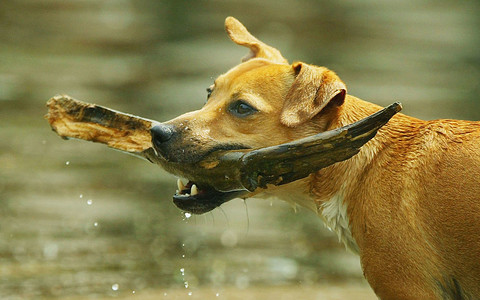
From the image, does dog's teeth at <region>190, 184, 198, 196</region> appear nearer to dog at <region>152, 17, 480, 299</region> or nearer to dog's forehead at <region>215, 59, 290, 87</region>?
dog at <region>152, 17, 480, 299</region>

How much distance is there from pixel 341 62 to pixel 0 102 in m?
4.64

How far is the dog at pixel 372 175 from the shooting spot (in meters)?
3.86

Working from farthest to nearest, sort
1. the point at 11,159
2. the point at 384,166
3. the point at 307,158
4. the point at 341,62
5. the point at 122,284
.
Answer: the point at 341,62 → the point at 11,159 → the point at 122,284 → the point at 384,166 → the point at 307,158

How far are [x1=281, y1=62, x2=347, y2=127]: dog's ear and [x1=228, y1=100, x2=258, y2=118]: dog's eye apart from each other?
0.74ft

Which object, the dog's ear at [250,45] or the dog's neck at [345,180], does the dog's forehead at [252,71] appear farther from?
the dog's neck at [345,180]

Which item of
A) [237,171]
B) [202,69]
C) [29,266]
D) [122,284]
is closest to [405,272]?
[237,171]

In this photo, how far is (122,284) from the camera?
23.2ft

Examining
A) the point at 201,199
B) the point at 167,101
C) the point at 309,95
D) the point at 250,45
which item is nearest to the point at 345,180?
the point at 309,95

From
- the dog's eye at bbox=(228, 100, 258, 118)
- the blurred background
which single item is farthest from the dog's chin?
the blurred background

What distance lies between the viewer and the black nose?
163 inches

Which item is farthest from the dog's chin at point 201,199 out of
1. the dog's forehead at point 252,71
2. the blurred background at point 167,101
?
the blurred background at point 167,101

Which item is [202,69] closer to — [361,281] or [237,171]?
[361,281]

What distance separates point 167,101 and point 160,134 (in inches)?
194

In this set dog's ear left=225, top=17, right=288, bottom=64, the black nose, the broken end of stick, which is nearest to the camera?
the black nose
